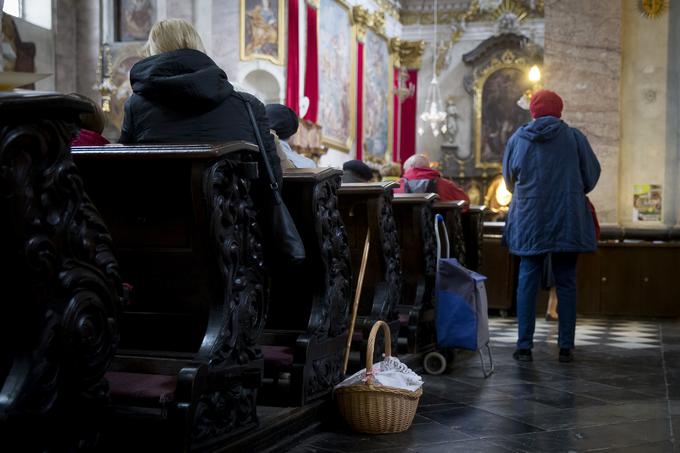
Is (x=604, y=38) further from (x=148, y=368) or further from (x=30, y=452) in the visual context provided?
(x=30, y=452)

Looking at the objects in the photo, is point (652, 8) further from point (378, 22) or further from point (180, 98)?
point (378, 22)

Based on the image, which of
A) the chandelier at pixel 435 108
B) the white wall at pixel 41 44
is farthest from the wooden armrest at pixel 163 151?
the chandelier at pixel 435 108

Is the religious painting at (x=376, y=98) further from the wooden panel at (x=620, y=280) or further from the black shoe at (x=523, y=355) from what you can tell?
the black shoe at (x=523, y=355)

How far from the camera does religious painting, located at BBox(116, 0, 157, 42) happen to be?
1319cm

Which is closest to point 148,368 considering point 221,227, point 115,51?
point 221,227

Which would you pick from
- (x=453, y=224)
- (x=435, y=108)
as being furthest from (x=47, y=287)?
(x=435, y=108)

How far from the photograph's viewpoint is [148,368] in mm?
2930

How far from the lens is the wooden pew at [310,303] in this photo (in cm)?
360

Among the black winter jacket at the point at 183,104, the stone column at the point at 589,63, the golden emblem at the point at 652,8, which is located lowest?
the black winter jacket at the point at 183,104

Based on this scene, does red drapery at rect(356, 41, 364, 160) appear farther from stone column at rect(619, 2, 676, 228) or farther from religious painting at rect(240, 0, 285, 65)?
stone column at rect(619, 2, 676, 228)

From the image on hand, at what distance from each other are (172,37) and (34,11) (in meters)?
10.4

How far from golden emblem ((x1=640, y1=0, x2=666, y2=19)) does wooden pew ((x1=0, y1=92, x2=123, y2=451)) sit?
848 cm

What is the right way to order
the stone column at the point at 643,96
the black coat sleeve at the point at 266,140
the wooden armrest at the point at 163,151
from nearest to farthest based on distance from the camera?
the wooden armrest at the point at 163,151, the black coat sleeve at the point at 266,140, the stone column at the point at 643,96

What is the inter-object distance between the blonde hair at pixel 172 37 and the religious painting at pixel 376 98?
16640 millimetres
